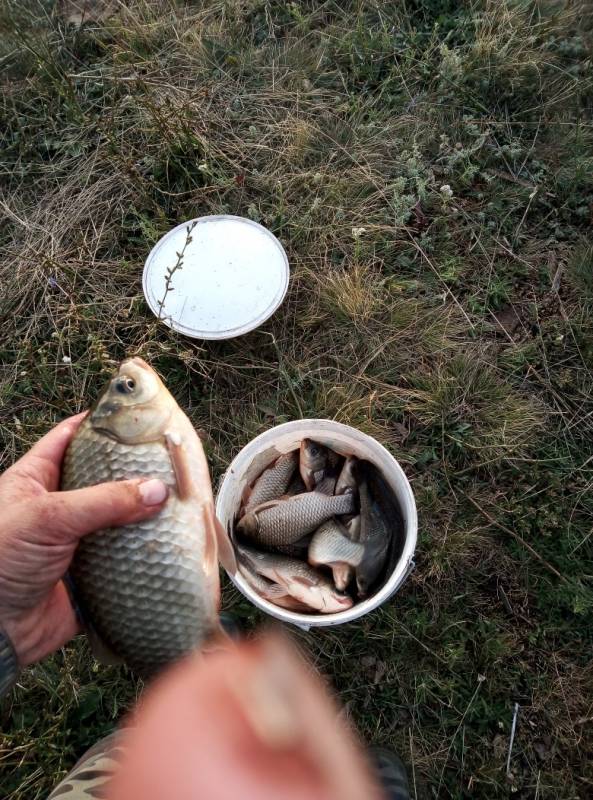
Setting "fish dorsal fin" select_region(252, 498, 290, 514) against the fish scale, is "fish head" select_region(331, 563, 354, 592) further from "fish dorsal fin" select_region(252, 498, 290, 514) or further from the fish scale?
the fish scale

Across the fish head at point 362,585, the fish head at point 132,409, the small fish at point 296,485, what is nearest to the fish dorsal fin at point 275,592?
the fish head at point 362,585

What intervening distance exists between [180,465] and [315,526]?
69 centimetres

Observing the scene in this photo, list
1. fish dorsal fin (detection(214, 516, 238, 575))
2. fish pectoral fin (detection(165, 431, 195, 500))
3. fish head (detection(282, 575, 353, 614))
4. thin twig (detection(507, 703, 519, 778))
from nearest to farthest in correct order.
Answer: fish pectoral fin (detection(165, 431, 195, 500)) < fish dorsal fin (detection(214, 516, 238, 575)) < fish head (detection(282, 575, 353, 614)) < thin twig (detection(507, 703, 519, 778))

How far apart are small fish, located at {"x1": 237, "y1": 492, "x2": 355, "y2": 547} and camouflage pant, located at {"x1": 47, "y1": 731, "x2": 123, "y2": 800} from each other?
2.37 feet

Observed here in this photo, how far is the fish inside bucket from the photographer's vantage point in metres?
1.98

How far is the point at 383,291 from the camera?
2707 millimetres

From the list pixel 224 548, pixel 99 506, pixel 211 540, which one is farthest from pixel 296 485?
pixel 99 506

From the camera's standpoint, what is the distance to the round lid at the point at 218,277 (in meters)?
2.60

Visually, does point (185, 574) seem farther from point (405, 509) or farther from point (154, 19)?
point (154, 19)

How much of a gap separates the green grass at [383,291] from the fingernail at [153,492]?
826mm

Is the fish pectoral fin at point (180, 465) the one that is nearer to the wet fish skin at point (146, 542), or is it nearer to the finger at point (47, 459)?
the wet fish skin at point (146, 542)

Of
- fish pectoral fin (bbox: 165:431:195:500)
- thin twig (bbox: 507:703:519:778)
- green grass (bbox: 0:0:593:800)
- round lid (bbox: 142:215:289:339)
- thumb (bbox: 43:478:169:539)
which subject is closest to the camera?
thumb (bbox: 43:478:169:539)

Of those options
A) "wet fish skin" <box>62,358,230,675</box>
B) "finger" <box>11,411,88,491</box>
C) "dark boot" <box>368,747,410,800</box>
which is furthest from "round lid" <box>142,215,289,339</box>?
"dark boot" <box>368,747,410,800</box>

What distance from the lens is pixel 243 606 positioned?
2.25 meters
